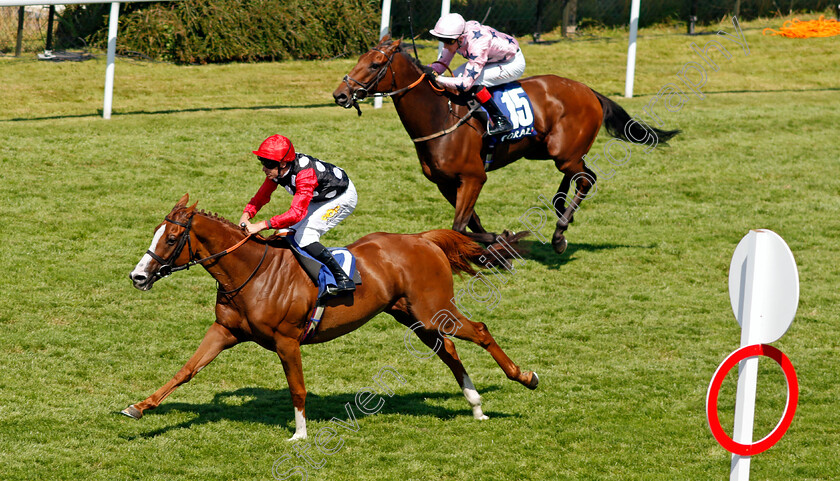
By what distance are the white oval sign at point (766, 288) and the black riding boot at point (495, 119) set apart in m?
5.01

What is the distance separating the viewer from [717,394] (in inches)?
126

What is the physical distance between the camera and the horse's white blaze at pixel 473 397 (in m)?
5.91

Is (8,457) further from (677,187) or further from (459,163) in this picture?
(677,187)

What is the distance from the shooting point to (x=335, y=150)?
37.7 ft

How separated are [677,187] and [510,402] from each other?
591cm

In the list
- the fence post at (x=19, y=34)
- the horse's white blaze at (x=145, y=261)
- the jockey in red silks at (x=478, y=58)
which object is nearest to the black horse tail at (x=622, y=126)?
the jockey in red silks at (x=478, y=58)

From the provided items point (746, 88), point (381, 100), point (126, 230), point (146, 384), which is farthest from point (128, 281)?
point (746, 88)

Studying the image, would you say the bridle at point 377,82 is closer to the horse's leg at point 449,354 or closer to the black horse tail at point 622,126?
the horse's leg at point 449,354

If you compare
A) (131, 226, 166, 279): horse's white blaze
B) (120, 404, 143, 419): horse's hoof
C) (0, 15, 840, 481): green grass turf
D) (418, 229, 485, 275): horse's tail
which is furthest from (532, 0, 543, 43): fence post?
(120, 404, 143, 419): horse's hoof

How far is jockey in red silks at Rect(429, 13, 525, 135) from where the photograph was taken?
25.8ft

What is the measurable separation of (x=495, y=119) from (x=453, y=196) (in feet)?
2.61

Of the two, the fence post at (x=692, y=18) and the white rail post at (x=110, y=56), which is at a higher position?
the fence post at (x=692, y=18)

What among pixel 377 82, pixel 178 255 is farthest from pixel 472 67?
pixel 178 255

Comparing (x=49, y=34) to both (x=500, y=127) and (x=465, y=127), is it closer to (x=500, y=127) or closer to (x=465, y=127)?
(x=465, y=127)
